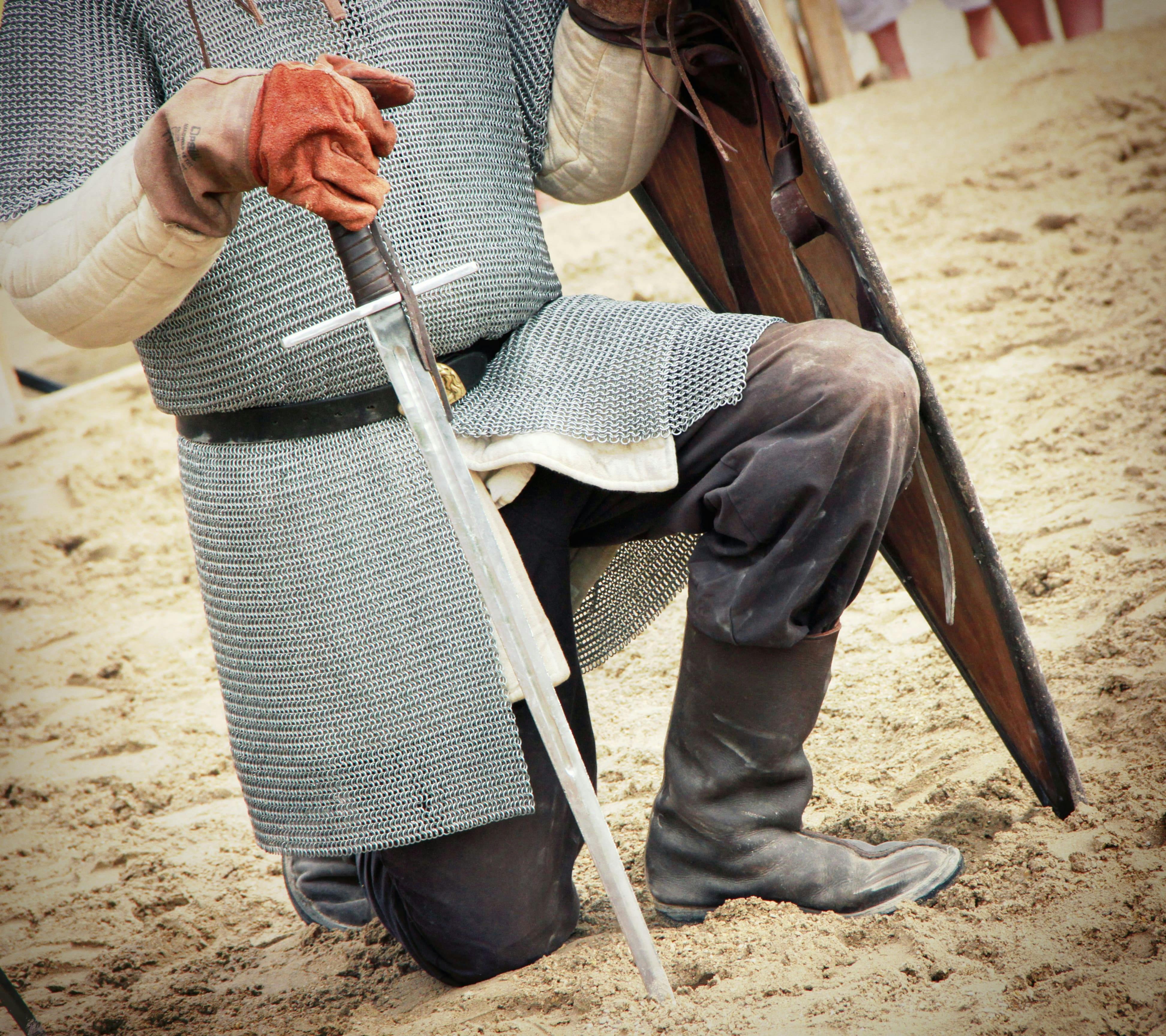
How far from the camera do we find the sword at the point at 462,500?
4.09ft

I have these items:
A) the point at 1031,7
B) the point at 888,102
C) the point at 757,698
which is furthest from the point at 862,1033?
the point at 1031,7

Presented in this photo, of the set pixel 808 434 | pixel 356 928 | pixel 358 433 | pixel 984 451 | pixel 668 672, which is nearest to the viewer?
pixel 808 434

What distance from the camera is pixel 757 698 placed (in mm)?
1487

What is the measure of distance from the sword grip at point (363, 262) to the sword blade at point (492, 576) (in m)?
0.04

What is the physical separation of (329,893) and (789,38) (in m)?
4.64

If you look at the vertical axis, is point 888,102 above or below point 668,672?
above

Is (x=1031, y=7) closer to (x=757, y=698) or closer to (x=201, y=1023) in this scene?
(x=757, y=698)

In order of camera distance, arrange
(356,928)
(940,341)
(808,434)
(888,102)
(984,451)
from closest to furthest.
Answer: (808,434), (356,928), (984,451), (940,341), (888,102)

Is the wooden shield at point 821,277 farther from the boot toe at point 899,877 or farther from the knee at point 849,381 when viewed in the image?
the boot toe at point 899,877

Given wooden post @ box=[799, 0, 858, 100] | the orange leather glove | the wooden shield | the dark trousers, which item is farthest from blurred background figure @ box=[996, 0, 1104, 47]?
the orange leather glove

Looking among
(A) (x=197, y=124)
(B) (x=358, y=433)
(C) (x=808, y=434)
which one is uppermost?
(A) (x=197, y=124)

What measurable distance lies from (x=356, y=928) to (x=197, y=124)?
1.32m

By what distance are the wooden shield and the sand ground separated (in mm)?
218

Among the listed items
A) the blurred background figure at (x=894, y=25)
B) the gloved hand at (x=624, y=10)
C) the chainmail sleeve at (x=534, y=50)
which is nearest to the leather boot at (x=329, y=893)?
the chainmail sleeve at (x=534, y=50)
